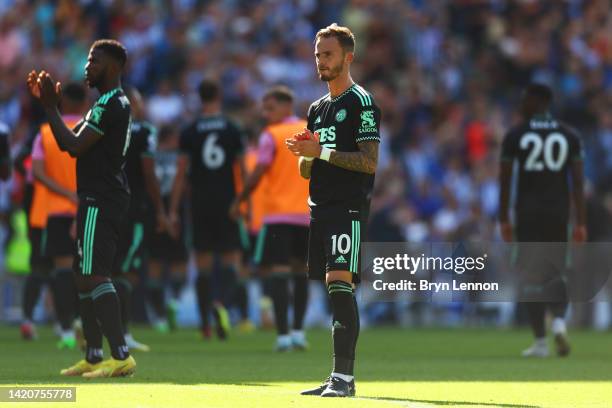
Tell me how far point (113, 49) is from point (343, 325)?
2.72m

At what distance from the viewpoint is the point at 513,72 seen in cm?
2730

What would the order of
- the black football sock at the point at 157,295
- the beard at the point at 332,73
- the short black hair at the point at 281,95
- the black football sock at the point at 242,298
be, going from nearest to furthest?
the beard at the point at 332,73 → the short black hair at the point at 281,95 → the black football sock at the point at 157,295 → the black football sock at the point at 242,298

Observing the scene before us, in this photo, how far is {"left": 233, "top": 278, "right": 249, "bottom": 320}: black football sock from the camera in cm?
2019

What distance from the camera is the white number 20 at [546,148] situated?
1504 cm

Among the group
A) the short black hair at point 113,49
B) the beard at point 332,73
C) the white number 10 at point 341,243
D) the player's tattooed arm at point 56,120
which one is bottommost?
the white number 10 at point 341,243

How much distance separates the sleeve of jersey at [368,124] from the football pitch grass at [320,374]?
63.8 inches

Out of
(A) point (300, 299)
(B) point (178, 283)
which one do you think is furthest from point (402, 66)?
(A) point (300, 299)

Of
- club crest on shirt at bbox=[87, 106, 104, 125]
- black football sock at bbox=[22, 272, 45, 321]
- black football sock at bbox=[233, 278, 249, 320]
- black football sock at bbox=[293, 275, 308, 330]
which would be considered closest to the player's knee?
club crest on shirt at bbox=[87, 106, 104, 125]

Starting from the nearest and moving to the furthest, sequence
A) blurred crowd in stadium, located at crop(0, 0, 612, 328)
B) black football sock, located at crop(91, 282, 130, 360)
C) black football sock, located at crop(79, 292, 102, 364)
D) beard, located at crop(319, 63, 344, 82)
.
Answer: beard, located at crop(319, 63, 344, 82), black football sock, located at crop(91, 282, 130, 360), black football sock, located at crop(79, 292, 102, 364), blurred crowd in stadium, located at crop(0, 0, 612, 328)

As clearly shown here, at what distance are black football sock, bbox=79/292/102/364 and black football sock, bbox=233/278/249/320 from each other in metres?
8.69

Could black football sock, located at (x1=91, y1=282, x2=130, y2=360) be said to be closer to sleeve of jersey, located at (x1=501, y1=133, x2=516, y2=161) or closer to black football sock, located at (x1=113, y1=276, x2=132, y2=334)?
black football sock, located at (x1=113, y1=276, x2=132, y2=334)

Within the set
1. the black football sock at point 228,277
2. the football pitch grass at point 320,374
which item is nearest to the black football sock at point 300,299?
the football pitch grass at point 320,374

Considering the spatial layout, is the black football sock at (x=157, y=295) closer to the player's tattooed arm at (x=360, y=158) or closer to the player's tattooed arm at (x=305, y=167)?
the player's tattooed arm at (x=305, y=167)

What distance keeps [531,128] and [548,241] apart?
1124 millimetres
